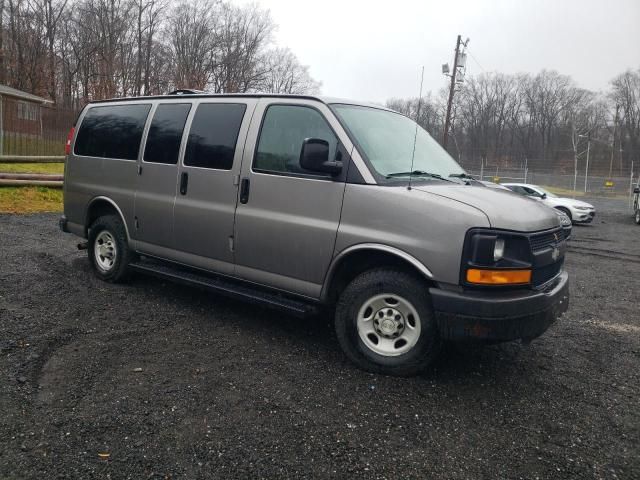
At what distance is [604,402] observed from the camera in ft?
11.8

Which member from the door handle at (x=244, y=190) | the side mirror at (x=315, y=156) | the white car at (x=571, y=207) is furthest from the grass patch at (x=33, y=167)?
the white car at (x=571, y=207)

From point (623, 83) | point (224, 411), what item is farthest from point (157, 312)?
point (623, 83)

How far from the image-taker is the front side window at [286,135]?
4.17 metres

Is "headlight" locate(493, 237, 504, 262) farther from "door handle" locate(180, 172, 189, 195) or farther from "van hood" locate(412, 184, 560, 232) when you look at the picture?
"door handle" locate(180, 172, 189, 195)

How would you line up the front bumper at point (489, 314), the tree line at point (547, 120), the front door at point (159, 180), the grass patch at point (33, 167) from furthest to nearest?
the tree line at point (547, 120)
the grass patch at point (33, 167)
the front door at point (159, 180)
the front bumper at point (489, 314)

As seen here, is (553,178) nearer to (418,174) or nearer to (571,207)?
(571,207)

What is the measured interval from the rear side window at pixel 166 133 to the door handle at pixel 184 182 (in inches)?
8.2

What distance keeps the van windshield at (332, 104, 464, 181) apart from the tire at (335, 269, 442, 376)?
857mm

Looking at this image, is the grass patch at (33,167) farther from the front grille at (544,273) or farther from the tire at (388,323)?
the front grille at (544,273)

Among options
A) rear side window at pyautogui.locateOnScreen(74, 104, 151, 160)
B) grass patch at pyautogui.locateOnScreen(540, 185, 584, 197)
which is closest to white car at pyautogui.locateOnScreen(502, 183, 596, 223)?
rear side window at pyautogui.locateOnScreen(74, 104, 151, 160)

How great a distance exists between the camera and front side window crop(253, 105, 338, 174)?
13.7 ft

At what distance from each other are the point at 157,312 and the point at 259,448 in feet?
8.65

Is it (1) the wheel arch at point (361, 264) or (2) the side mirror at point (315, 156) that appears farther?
(2) the side mirror at point (315, 156)

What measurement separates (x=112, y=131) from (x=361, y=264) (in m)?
3.60
